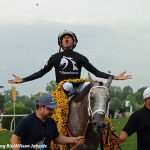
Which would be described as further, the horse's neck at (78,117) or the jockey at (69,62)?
the jockey at (69,62)

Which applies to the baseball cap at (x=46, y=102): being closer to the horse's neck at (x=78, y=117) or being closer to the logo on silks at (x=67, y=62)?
the horse's neck at (x=78, y=117)

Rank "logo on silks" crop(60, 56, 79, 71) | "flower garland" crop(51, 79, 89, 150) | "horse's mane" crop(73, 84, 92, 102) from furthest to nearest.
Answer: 1. "logo on silks" crop(60, 56, 79, 71)
2. "flower garland" crop(51, 79, 89, 150)
3. "horse's mane" crop(73, 84, 92, 102)

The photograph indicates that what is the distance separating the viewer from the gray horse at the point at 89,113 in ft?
28.8

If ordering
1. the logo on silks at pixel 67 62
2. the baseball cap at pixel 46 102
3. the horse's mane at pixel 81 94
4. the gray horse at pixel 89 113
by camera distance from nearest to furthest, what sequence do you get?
the baseball cap at pixel 46 102 < the gray horse at pixel 89 113 < the horse's mane at pixel 81 94 < the logo on silks at pixel 67 62

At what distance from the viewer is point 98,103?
29.0ft

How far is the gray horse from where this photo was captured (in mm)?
8766

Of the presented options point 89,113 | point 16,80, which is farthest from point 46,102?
point 16,80

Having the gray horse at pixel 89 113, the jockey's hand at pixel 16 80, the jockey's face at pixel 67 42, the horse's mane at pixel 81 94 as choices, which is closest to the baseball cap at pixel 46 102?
the gray horse at pixel 89 113

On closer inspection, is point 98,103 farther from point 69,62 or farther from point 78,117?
point 69,62

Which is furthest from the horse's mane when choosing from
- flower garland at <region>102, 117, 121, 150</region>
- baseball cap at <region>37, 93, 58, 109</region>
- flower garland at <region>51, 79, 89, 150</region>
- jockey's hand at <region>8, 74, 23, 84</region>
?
baseball cap at <region>37, 93, 58, 109</region>

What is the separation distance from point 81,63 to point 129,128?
226 centimetres

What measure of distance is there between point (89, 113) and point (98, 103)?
12.3 inches

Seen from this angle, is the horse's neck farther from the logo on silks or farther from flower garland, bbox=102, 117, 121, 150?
the logo on silks

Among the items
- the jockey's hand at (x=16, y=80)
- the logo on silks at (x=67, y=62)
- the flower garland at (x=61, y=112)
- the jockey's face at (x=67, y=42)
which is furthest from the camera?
the jockey's hand at (x=16, y=80)
